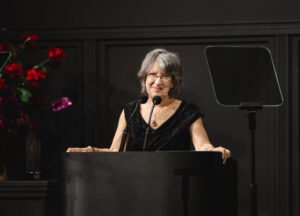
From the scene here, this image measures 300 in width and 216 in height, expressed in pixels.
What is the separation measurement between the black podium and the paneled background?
1522mm

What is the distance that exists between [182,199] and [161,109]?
85 cm

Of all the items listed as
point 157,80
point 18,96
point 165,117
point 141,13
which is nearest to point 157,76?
point 157,80

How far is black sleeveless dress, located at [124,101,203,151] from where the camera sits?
2906 millimetres

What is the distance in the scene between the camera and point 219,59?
106 inches

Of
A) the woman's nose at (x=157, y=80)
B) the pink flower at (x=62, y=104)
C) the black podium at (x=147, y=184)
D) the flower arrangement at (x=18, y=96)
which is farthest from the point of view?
the pink flower at (x=62, y=104)

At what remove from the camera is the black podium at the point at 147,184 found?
7.27 ft

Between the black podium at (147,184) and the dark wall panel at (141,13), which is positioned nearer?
the black podium at (147,184)

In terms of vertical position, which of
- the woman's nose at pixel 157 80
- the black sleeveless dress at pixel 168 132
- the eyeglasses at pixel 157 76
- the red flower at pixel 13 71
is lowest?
the black sleeveless dress at pixel 168 132

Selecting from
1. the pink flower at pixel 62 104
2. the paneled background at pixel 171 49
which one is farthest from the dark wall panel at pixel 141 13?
the pink flower at pixel 62 104

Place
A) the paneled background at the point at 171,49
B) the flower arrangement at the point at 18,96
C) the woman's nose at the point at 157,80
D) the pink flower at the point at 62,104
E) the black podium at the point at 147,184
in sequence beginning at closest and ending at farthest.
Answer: the black podium at the point at 147,184
the woman's nose at the point at 157,80
the flower arrangement at the point at 18,96
the pink flower at the point at 62,104
the paneled background at the point at 171,49

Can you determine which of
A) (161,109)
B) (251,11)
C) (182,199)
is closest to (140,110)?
(161,109)

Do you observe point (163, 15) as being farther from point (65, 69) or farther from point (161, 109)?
point (161, 109)

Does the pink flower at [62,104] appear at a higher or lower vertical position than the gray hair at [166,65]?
lower

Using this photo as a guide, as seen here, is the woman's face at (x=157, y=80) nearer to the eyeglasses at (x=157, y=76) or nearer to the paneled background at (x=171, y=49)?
the eyeglasses at (x=157, y=76)
